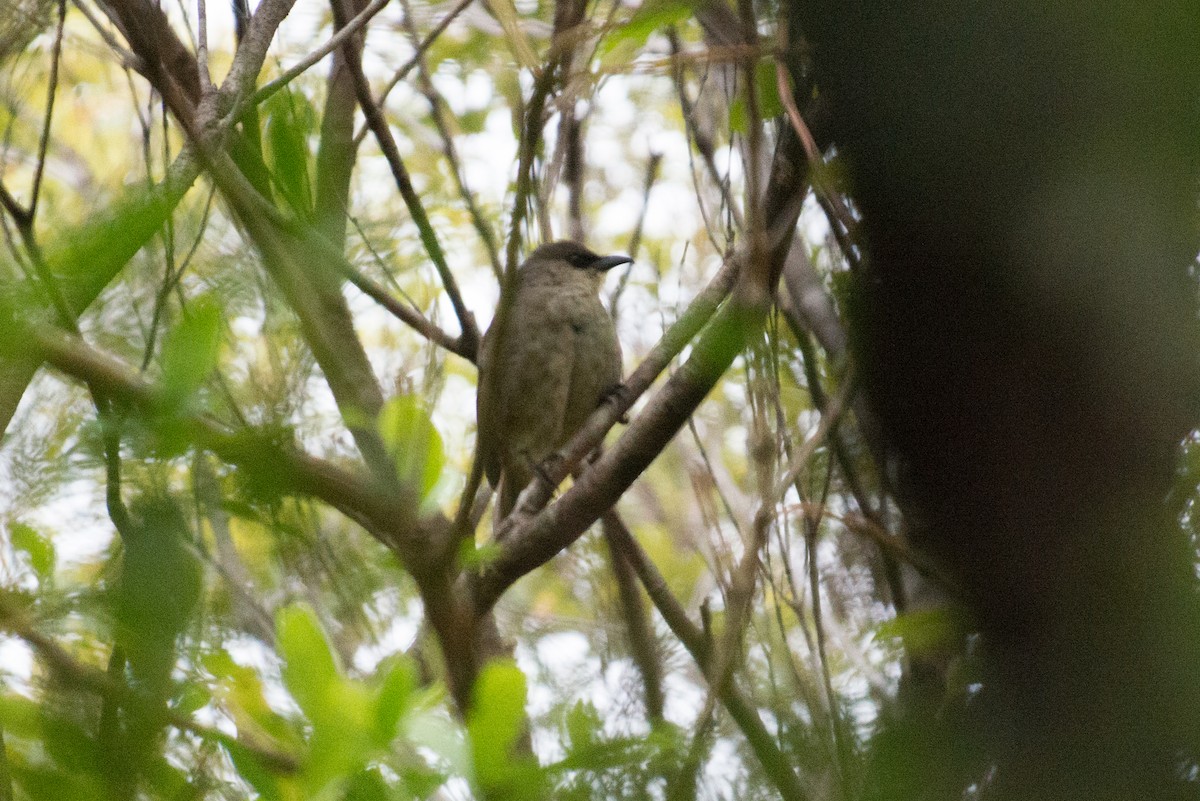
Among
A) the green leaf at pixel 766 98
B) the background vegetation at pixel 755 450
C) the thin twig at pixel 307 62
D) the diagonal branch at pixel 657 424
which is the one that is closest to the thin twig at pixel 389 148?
the background vegetation at pixel 755 450

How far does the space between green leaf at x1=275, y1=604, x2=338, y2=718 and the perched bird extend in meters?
4.18

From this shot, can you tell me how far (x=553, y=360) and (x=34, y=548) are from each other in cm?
386

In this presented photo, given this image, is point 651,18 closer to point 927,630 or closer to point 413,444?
point 413,444

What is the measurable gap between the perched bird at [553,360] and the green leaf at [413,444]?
372 cm

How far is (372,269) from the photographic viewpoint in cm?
376

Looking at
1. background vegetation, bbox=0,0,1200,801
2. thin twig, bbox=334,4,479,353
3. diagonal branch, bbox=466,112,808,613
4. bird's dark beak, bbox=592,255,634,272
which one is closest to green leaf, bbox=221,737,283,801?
background vegetation, bbox=0,0,1200,801

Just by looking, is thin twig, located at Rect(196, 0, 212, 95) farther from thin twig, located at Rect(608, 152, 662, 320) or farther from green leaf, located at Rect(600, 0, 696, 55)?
thin twig, located at Rect(608, 152, 662, 320)

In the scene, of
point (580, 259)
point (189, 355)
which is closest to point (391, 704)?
point (189, 355)

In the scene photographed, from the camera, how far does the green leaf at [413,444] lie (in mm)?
2141

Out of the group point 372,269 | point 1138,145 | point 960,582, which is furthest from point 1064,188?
point 372,269

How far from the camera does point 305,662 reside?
171 cm

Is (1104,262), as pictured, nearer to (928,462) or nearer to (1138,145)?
(1138,145)

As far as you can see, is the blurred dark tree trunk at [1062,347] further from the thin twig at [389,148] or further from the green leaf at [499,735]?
the thin twig at [389,148]

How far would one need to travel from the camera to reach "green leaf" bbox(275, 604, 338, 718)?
1683 mm
